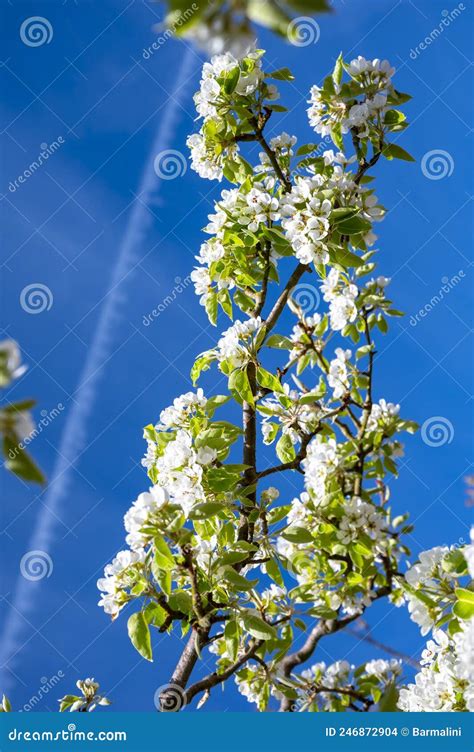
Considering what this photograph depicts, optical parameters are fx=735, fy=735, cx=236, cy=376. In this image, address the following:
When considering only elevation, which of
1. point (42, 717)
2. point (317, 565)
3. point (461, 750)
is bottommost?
point (42, 717)

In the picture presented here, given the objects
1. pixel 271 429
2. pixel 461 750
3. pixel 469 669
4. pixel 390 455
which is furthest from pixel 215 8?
pixel 390 455

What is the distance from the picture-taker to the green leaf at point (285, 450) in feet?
5.30

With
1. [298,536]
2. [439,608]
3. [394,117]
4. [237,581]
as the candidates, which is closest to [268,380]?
[298,536]

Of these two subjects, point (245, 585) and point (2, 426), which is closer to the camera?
point (2, 426)

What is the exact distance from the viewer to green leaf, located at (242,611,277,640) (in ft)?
4.03

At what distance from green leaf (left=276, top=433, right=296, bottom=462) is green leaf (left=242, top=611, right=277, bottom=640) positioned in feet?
1.39

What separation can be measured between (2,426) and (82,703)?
1.46 meters

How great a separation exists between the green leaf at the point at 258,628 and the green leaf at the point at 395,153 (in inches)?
40.5

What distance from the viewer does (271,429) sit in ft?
5.52

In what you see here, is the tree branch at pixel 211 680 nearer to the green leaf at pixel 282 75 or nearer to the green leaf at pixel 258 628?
the green leaf at pixel 258 628

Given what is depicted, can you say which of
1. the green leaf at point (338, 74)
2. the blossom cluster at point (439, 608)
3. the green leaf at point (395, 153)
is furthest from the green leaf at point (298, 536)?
the green leaf at point (338, 74)

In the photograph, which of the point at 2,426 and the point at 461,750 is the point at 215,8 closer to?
the point at 2,426

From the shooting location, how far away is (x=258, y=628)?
4.07 feet

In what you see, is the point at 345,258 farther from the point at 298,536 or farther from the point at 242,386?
the point at 298,536
